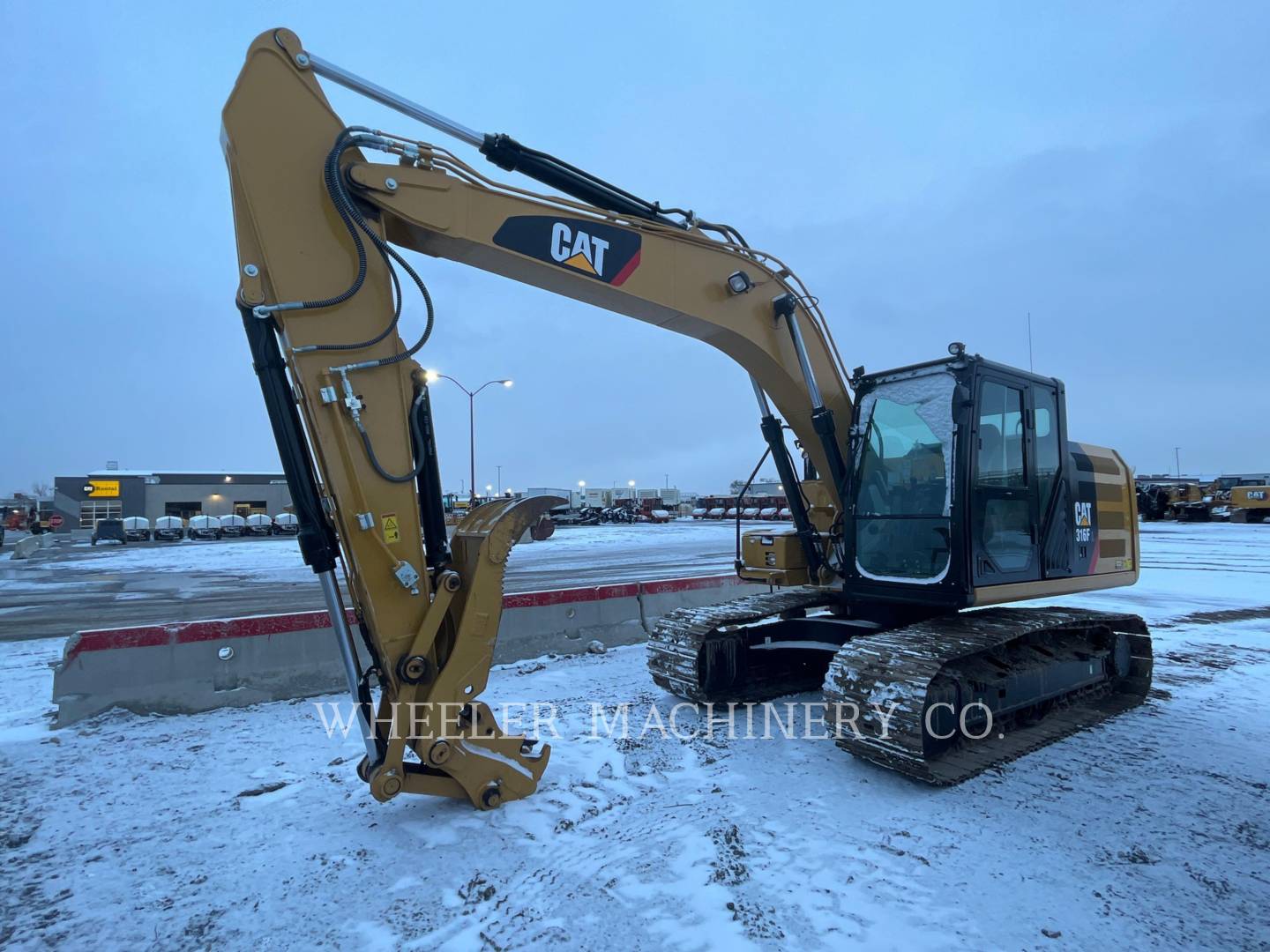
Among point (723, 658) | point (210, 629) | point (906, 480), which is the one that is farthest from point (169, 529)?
point (906, 480)

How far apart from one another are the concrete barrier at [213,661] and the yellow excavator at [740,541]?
2.08 m

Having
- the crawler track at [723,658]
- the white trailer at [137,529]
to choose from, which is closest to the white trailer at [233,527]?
the white trailer at [137,529]

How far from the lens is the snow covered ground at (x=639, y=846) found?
2.83 m

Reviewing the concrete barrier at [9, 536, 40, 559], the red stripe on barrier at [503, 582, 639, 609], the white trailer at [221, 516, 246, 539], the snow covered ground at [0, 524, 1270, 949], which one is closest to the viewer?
the snow covered ground at [0, 524, 1270, 949]

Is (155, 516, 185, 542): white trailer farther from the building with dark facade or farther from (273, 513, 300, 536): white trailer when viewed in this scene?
the building with dark facade

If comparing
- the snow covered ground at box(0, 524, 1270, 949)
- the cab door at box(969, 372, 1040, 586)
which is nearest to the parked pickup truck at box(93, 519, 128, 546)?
the snow covered ground at box(0, 524, 1270, 949)

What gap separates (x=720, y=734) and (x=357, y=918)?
2774 mm

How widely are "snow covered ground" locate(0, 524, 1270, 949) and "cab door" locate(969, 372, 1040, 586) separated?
1274mm

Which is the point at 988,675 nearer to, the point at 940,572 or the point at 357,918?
the point at 940,572

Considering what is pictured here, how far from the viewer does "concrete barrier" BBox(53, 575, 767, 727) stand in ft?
17.0

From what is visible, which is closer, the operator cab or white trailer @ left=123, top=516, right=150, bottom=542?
the operator cab

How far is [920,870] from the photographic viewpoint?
3244mm

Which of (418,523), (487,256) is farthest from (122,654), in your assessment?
(487,256)

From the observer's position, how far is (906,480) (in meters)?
5.13
